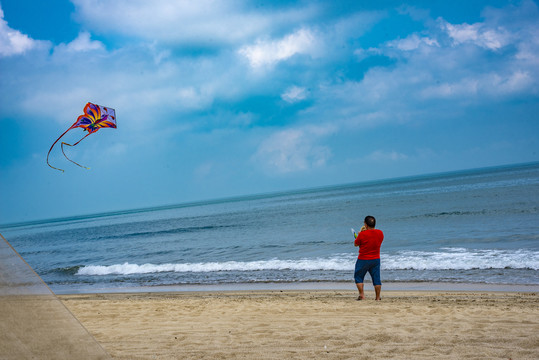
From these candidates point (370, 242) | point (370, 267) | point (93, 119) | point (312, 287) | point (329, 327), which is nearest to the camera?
point (329, 327)

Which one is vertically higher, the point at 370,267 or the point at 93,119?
the point at 93,119

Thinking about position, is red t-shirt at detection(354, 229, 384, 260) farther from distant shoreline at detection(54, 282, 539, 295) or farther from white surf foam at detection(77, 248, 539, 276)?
white surf foam at detection(77, 248, 539, 276)

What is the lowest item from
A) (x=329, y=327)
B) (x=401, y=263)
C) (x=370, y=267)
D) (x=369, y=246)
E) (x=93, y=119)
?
(x=401, y=263)

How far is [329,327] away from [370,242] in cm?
195

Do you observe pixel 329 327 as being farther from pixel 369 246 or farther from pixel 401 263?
pixel 401 263

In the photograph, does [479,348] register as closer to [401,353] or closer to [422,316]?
[401,353]

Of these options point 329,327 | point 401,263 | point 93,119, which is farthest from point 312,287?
point 93,119

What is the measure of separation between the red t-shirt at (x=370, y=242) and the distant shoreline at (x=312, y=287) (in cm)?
253

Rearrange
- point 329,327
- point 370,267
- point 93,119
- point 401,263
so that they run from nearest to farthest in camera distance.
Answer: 1. point 329,327
2. point 370,267
3. point 93,119
4. point 401,263

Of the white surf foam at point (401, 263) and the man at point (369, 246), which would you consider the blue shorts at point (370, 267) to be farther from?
the white surf foam at point (401, 263)

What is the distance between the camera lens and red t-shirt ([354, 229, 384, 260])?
6996 millimetres

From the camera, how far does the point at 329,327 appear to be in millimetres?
5695

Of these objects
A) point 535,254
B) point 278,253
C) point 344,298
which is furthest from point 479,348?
point 278,253

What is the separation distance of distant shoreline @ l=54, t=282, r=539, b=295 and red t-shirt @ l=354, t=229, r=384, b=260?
253 cm
